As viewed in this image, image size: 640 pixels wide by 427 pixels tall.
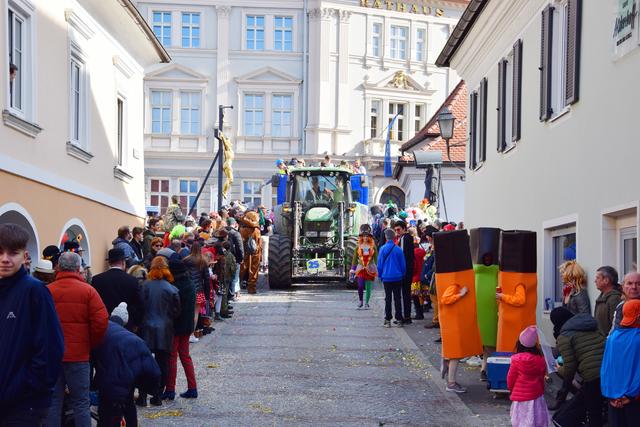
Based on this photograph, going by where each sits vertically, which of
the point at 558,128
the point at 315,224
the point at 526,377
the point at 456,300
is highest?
the point at 558,128

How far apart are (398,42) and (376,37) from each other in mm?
1548

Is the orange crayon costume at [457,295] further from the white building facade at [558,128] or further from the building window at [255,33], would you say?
the building window at [255,33]

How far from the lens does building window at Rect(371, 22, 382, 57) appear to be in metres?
57.3

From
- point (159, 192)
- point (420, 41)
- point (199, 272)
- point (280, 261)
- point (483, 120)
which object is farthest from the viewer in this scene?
point (420, 41)

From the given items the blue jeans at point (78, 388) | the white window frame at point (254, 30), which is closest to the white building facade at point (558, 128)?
the blue jeans at point (78, 388)

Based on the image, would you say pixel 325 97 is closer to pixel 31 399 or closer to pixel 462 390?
pixel 462 390

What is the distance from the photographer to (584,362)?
920 cm

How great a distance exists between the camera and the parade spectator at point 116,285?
10.6m

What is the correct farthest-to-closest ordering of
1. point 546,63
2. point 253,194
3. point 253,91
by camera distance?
point 253,91 < point 253,194 < point 546,63

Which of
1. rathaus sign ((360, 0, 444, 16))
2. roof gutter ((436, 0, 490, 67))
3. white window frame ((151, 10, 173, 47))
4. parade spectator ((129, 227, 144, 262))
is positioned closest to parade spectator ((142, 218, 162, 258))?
parade spectator ((129, 227, 144, 262))

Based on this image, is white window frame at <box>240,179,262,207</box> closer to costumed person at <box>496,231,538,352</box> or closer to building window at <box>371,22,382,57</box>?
building window at <box>371,22,382,57</box>

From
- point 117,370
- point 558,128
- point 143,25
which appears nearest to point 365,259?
point 143,25

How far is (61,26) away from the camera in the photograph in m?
17.2

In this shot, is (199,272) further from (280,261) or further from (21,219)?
(280,261)
